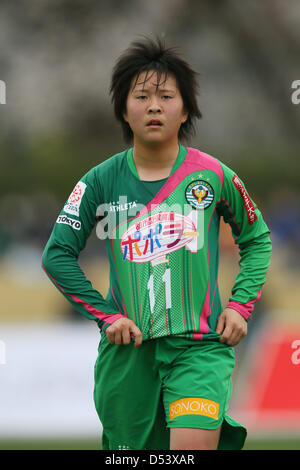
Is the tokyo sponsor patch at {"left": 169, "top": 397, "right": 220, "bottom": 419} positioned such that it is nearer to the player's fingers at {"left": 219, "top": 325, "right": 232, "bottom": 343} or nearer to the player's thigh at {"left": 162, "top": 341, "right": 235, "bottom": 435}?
the player's thigh at {"left": 162, "top": 341, "right": 235, "bottom": 435}

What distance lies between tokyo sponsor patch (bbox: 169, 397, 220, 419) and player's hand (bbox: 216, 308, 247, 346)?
0.92ft

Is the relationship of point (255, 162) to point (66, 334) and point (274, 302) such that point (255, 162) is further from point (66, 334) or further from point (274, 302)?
point (66, 334)

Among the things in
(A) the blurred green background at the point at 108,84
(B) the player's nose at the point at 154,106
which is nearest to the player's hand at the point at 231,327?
(B) the player's nose at the point at 154,106

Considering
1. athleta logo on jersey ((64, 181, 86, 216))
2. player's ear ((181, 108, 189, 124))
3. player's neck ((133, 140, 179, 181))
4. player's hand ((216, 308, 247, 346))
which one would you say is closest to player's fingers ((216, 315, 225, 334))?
player's hand ((216, 308, 247, 346))

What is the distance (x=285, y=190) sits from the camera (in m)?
14.5

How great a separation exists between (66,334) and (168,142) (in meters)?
3.56

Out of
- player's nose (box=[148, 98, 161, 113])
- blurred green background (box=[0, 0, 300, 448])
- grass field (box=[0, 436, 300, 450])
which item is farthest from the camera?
blurred green background (box=[0, 0, 300, 448])

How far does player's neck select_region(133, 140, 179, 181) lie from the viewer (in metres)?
3.43

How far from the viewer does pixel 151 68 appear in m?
3.37

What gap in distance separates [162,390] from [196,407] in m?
0.22

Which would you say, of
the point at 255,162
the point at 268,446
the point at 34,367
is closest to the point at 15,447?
the point at 34,367

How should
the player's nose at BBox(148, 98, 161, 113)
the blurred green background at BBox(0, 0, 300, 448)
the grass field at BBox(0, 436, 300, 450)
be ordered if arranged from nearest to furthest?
the player's nose at BBox(148, 98, 161, 113) → the grass field at BBox(0, 436, 300, 450) → the blurred green background at BBox(0, 0, 300, 448)

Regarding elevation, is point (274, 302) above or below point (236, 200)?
below

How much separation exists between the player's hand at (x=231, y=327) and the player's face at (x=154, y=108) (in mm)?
778
